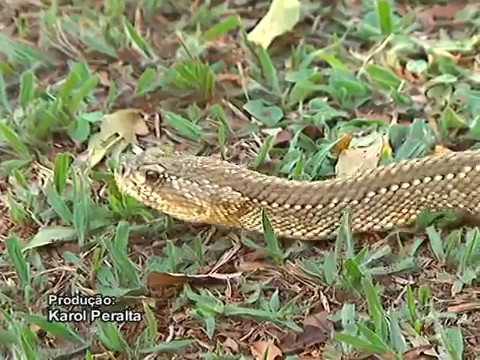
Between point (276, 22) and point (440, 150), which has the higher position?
point (276, 22)

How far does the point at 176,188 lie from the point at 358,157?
833 millimetres

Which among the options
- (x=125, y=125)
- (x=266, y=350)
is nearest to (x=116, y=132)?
(x=125, y=125)

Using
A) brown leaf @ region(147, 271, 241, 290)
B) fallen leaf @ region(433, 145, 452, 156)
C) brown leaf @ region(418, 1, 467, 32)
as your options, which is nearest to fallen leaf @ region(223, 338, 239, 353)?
brown leaf @ region(147, 271, 241, 290)

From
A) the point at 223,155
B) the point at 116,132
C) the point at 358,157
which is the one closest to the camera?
the point at 358,157

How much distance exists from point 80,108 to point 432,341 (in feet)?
6.52

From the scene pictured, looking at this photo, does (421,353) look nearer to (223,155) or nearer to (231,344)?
(231,344)

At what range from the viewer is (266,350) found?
13.6 ft

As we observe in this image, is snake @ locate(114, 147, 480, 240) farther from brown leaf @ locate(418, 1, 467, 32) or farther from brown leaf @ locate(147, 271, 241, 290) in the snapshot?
brown leaf @ locate(418, 1, 467, 32)

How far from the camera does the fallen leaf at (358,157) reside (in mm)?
4844

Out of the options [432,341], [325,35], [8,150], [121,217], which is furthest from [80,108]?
[432,341]

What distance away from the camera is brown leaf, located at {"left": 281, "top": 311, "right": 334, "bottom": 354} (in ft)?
13.7

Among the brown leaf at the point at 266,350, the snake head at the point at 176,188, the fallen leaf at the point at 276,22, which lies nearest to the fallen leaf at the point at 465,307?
the brown leaf at the point at 266,350

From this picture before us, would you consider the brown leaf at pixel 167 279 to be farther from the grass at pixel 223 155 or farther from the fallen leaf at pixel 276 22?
the fallen leaf at pixel 276 22

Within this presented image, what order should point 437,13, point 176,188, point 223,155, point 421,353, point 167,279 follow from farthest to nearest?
1. point 437,13
2. point 223,155
3. point 176,188
4. point 167,279
5. point 421,353
